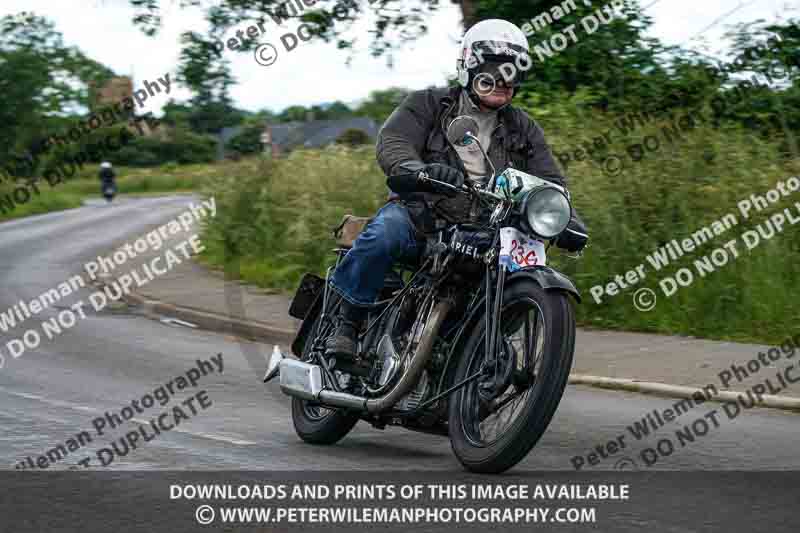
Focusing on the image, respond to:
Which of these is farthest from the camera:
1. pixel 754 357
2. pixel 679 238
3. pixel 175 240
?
pixel 175 240

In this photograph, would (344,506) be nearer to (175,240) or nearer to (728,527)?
(728,527)

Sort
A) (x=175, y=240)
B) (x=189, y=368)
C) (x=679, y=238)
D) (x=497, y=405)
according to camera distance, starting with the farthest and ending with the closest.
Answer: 1. (x=175, y=240)
2. (x=679, y=238)
3. (x=189, y=368)
4. (x=497, y=405)

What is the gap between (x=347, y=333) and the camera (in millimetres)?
6723

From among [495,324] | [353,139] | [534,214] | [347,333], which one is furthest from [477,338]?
[353,139]

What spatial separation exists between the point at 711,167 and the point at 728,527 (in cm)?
878

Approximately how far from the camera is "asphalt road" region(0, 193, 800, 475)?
6.34 meters

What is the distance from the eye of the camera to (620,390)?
9477 millimetres

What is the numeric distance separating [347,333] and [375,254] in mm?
512

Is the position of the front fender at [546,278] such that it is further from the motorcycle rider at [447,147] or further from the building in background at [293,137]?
the building in background at [293,137]

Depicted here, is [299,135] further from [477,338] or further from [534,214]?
[534,214]

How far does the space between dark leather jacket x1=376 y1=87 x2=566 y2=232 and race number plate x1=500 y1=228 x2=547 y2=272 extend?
74 cm

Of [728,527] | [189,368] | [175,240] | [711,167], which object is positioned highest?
[728,527]

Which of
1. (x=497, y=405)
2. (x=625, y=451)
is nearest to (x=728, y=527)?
(x=497, y=405)

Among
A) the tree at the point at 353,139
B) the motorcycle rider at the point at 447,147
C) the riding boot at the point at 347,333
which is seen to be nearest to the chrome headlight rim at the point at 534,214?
the motorcycle rider at the point at 447,147
